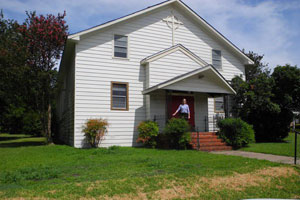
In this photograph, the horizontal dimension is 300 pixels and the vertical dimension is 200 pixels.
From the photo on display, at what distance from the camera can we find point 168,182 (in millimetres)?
5738

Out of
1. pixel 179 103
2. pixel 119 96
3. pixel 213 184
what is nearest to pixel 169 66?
pixel 179 103

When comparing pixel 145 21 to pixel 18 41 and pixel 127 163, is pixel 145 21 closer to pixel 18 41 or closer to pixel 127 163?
pixel 18 41

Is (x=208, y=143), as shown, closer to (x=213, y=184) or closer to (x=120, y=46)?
(x=213, y=184)

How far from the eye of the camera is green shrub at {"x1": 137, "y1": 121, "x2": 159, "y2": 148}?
12.7 m

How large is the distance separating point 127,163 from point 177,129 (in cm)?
410

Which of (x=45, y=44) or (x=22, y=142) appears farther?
(x=22, y=142)

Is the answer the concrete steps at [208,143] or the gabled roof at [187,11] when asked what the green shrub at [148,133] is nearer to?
the concrete steps at [208,143]

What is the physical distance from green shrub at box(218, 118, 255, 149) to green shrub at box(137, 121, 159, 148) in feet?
11.1

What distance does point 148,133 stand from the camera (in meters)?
12.7

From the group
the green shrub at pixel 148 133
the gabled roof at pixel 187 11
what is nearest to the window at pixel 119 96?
the green shrub at pixel 148 133

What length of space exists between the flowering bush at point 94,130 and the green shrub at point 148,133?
1799 millimetres

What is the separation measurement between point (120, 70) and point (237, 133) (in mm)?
6787

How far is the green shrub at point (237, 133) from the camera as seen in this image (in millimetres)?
12477

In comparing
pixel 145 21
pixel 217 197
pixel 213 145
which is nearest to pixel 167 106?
pixel 213 145
